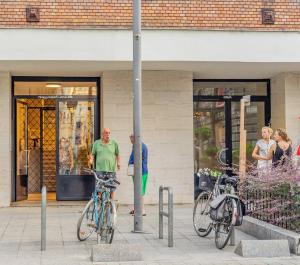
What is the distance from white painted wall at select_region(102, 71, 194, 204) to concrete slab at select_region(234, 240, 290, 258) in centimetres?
791

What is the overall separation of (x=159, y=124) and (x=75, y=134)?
2326 mm

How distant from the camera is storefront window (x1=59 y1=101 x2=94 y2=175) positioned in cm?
1800

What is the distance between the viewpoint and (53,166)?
20234 mm

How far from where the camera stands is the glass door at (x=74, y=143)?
58.5 ft

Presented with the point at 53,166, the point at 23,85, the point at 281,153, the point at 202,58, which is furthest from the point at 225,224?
the point at 53,166

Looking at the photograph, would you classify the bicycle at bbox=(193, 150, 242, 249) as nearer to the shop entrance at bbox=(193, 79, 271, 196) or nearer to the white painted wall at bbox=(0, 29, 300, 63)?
the white painted wall at bbox=(0, 29, 300, 63)

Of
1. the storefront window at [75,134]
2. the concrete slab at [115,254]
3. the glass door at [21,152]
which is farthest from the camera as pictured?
the storefront window at [75,134]

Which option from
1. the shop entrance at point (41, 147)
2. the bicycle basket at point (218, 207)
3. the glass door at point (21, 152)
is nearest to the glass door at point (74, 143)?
the glass door at point (21, 152)

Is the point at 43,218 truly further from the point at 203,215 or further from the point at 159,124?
the point at 159,124

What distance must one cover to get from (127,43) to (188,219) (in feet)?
14.4

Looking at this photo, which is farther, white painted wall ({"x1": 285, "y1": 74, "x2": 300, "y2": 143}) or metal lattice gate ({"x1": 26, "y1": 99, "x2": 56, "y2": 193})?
metal lattice gate ({"x1": 26, "y1": 99, "x2": 56, "y2": 193})

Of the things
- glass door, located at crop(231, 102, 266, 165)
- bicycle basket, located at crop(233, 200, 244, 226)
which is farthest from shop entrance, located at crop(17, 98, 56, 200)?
bicycle basket, located at crop(233, 200, 244, 226)

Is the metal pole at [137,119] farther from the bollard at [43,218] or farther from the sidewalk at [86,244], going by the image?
the bollard at [43,218]

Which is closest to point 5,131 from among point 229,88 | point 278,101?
point 229,88
